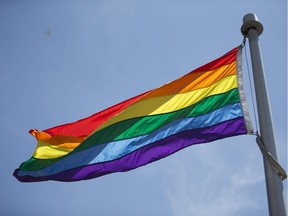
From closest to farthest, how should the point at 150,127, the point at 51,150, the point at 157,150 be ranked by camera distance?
the point at 157,150
the point at 150,127
the point at 51,150

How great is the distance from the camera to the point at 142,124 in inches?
298

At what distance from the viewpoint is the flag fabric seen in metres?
6.70

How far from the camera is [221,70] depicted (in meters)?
7.38

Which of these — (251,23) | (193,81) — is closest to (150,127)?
(193,81)

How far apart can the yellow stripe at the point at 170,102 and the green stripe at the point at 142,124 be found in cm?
9

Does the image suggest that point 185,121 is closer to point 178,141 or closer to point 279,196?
point 178,141

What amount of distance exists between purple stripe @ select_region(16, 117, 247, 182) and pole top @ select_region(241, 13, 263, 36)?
158cm

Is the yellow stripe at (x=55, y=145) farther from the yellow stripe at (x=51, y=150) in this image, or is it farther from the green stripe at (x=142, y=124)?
the green stripe at (x=142, y=124)

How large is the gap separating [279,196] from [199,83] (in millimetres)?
3231

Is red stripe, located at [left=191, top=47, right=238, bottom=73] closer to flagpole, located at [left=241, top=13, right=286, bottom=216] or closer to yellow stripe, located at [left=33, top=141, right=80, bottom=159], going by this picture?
flagpole, located at [left=241, top=13, right=286, bottom=216]

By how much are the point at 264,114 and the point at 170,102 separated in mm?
2390

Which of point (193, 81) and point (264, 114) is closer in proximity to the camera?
point (264, 114)

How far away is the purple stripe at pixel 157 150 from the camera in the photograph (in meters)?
6.42

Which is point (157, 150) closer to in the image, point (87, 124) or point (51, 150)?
point (87, 124)
